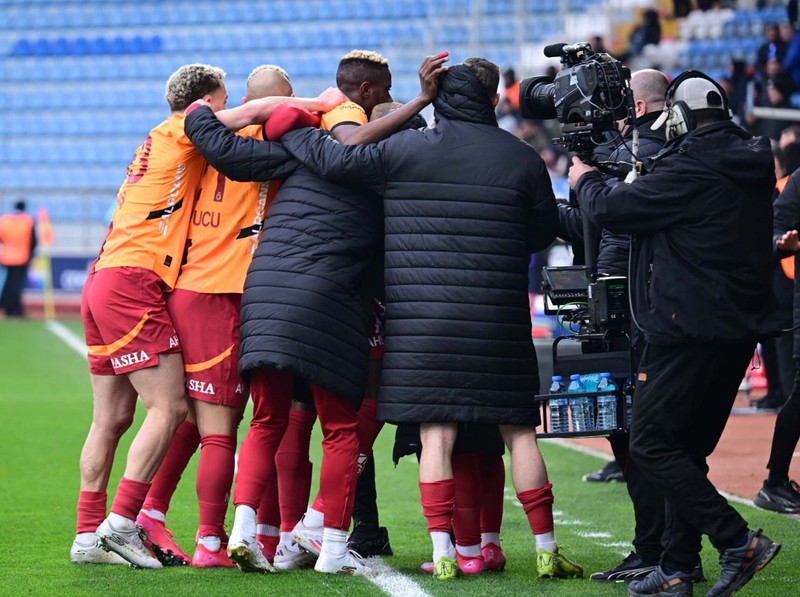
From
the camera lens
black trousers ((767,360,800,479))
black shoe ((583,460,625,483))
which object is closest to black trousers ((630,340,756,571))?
the camera lens

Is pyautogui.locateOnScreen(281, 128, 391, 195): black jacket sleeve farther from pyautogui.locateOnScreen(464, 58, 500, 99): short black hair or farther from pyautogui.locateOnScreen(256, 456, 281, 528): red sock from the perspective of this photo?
pyautogui.locateOnScreen(256, 456, 281, 528): red sock

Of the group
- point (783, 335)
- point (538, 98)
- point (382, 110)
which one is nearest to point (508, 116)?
point (783, 335)

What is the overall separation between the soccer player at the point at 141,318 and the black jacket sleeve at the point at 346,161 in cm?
30

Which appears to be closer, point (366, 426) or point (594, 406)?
point (594, 406)

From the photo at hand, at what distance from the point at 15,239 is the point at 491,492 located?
745 inches

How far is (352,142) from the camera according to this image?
5.38 meters

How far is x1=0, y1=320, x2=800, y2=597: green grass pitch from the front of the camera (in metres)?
5.09

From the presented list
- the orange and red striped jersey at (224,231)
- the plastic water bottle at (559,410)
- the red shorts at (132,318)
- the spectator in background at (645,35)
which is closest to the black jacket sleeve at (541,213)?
the plastic water bottle at (559,410)

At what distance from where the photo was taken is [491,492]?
18.4 ft

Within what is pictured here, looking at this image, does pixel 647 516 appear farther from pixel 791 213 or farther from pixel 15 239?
pixel 15 239

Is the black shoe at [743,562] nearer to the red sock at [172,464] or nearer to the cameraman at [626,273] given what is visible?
the cameraman at [626,273]

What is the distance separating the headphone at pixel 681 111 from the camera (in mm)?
4777

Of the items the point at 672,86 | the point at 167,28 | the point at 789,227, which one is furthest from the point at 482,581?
the point at 167,28

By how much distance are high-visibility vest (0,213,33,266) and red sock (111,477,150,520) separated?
18.2 m
